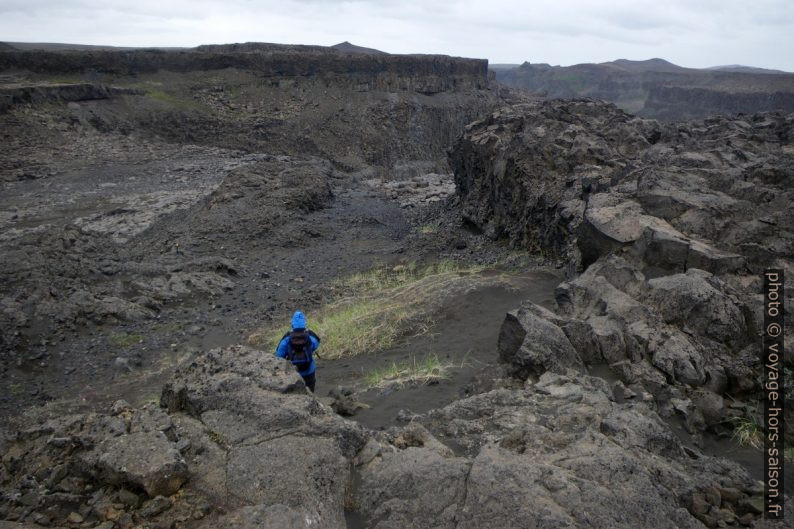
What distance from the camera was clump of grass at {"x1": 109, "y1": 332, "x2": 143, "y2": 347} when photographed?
11180 millimetres

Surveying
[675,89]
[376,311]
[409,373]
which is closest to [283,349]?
[409,373]

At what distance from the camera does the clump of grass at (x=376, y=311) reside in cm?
991

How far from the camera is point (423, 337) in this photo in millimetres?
9695

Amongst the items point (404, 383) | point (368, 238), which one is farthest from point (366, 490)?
point (368, 238)

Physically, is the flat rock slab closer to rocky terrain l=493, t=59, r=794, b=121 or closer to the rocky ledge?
the rocky ledge

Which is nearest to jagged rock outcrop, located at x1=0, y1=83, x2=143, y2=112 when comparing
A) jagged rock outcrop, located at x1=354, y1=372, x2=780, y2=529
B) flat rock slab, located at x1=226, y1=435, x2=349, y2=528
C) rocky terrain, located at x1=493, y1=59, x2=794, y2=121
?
flat rock slab, located at x1=226, y1=435, x2=349, y2=528

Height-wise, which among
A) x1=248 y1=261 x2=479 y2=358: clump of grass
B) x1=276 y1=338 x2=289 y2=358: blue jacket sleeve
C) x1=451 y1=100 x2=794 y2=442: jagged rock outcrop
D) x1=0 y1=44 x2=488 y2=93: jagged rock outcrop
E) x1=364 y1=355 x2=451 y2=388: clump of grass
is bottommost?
x1=248 y1=261 x2=479 y2=358: clump of grass

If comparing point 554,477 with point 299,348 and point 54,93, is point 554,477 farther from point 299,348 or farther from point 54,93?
point 54,93

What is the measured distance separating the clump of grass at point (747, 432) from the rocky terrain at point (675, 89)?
143ft

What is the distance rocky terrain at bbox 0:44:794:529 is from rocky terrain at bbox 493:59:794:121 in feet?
113

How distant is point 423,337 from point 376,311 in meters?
1.79

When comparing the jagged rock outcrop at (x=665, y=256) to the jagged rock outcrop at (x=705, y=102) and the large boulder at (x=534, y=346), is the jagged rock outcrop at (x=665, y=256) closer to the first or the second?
the large boulder at (x=534, y=346)

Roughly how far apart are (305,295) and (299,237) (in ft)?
16.9

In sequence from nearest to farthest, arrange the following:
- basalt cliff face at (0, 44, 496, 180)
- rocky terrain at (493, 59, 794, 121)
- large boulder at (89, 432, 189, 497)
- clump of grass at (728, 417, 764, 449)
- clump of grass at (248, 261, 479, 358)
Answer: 1. large boulder at (89, 432, 189, 497)
2. clump of grass at (728, 417, 764, 449)
3. clump of grass at (248, 261, 479, 358)
4. basalt cliff face at (0, 44, 496, 180)
5. rocky terrain at (493, 59, 794, 121)
